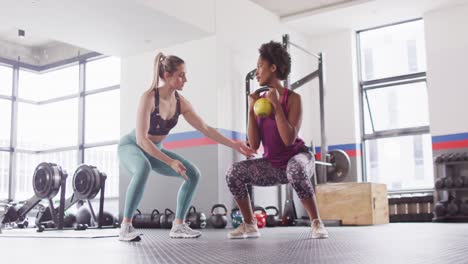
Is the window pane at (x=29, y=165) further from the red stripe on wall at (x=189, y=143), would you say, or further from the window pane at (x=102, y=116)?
the red stripe on wall at (x=189, y=143)

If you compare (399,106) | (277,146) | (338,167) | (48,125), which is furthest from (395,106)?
(48,125)

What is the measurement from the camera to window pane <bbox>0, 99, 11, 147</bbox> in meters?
9.17

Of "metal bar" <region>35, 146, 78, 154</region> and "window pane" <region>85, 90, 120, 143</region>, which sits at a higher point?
"window pane" <region>85, 90, 120, 143</region>

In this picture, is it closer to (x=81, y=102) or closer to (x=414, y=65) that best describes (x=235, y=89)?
(x=414, y=65)

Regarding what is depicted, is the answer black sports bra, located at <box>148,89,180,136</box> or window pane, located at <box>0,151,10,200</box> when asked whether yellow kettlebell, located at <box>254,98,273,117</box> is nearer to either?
black sports bra, located at <box>148,89,180,136</box>

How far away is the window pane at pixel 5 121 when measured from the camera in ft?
30.1

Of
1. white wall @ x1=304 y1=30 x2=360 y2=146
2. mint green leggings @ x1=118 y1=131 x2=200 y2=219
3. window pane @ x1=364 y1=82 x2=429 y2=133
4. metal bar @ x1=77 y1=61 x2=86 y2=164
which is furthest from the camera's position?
metal bar @ x1=77 y1=61 x2=86 y2=164

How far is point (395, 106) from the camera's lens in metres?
7.51

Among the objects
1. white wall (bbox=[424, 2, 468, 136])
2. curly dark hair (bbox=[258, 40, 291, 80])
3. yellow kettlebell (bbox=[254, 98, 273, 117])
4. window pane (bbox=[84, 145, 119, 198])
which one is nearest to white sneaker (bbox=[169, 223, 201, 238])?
yellow kettlebell (bbox=[254, 98, 273, 117])

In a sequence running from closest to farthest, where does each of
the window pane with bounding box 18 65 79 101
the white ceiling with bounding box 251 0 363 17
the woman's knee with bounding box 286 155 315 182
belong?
the woman's knee with bounding box 286 155 315 182, the white ceiling with bounding box 251 0 363 17, the window pane with bounding box 18 65 79 101

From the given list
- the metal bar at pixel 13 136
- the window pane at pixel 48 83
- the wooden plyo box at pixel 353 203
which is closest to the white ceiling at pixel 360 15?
the wooden plyo box at pixel 353 203

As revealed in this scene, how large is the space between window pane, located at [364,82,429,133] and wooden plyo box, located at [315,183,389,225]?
6.26ft

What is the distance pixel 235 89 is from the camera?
638cm

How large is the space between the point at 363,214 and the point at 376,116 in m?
2.56
